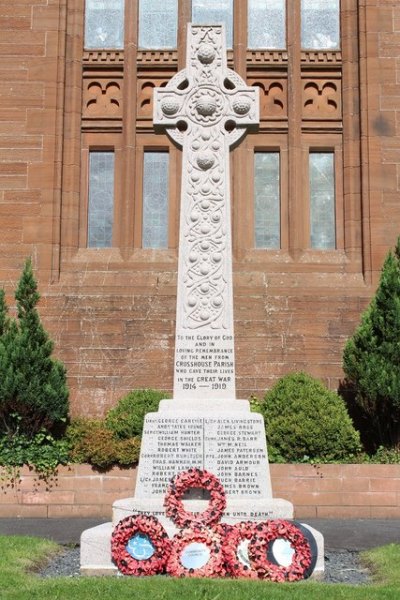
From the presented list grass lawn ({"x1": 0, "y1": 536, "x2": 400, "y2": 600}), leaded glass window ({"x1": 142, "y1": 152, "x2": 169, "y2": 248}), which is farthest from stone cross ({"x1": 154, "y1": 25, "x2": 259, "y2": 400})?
leaded glass window ({"x1": 142, "y1": 152, "x2": 169, "y2": 248})

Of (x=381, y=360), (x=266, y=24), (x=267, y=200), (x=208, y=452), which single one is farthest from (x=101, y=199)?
→ (x=208, y=452)

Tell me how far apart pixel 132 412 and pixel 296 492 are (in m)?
3.31

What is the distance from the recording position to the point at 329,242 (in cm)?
1834

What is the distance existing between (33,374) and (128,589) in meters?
8.36

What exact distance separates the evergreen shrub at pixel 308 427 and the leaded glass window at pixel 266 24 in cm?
828

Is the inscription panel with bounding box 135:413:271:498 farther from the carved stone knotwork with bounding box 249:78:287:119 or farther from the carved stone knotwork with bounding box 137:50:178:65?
the carved stone knotwork with bounding box 137:50:178:65

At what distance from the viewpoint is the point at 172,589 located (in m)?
6.58

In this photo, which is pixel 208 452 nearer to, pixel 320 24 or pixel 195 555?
pixel 195 555

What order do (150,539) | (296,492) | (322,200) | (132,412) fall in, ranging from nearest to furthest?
(150,539) → (296,492) → (132,412) → (322,200)

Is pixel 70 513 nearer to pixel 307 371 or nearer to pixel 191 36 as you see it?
pixel 307 371

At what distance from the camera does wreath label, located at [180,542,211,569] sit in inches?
296

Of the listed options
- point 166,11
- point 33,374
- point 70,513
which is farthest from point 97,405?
point 166,11

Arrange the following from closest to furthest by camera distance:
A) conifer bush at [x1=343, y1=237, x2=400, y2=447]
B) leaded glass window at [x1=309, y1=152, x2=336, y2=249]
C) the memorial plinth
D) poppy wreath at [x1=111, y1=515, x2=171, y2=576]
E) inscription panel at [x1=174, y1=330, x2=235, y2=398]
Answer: poppy wreath at [x1=111, y1=515, x2=171, y2=576]
the memorial plinth
inscription panel at [x1=174, y1=330, x2=235, y2=398]
conifer bush at [x1=343, y1=237, x2=400, y2=447]
leaded glass window at [x1=309, y1=152, x2=336, y2=249]

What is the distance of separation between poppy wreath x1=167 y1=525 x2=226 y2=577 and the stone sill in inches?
225
